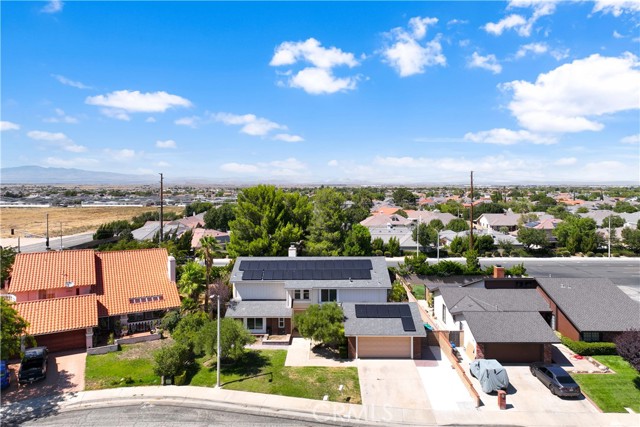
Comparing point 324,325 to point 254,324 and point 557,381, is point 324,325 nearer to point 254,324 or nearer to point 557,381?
point 254,324

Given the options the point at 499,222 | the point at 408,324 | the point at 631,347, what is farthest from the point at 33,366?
the point at 499,222

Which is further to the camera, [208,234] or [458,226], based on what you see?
[458,226]

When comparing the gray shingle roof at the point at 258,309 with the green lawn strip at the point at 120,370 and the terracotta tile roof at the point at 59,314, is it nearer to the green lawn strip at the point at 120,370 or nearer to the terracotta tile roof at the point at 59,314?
the green lawn strip at the point at 120,370

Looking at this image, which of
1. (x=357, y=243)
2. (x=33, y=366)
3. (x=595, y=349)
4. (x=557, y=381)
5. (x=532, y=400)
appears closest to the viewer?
(x=532, y=400)

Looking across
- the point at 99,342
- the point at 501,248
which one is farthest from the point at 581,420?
the point at 501,248

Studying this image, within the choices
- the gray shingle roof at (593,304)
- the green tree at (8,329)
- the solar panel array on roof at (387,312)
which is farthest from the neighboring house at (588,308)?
the green tree at (8,329)

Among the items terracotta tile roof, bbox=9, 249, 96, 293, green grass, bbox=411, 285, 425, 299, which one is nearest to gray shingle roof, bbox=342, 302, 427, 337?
green grass, bbox=411, 285, 425, 299
